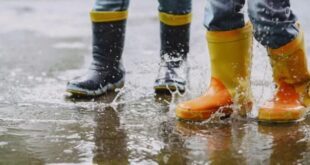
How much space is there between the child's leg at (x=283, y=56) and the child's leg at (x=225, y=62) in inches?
4.8

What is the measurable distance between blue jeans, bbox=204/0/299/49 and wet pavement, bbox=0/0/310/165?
0.97 ft

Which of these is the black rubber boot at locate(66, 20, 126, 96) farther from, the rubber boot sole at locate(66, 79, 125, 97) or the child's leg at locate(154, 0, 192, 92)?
the child's leg at locate(154, 0, 192, 92)

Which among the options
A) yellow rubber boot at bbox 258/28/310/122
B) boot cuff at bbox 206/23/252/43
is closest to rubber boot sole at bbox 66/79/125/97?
boot cuff at bbox 206/23/252/43

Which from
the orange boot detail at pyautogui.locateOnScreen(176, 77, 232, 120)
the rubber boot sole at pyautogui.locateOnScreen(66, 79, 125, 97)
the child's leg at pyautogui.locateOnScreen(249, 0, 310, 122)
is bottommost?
the rubber boot sole at pyautogui.locateOnScreen(66, 79, 125, 97)

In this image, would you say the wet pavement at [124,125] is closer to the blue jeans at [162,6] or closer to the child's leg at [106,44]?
the child's leg at [106,44]

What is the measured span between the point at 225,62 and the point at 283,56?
0.26 metres

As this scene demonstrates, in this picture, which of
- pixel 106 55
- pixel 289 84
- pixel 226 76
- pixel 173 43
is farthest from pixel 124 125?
pixel 173 43

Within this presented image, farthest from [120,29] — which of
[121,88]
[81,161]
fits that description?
[81,161]

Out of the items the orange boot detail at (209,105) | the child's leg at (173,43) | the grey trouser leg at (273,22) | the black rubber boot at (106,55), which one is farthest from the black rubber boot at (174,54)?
the grey trouser leg at (273,22)

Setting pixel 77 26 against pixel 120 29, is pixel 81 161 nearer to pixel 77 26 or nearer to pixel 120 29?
pixel 120 29

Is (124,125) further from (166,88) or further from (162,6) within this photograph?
(162,6)

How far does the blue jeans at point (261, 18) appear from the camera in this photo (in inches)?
100

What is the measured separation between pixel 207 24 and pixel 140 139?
0.64 metres

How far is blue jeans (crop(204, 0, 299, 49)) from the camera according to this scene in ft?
8.35
